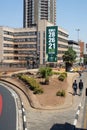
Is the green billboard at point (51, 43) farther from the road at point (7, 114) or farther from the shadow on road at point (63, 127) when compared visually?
the shadow on road at point (63, 127)

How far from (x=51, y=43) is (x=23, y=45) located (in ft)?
291

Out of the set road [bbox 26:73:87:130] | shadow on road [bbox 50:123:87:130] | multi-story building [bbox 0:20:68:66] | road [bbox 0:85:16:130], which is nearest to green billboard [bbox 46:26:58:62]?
road [bbox 0:85:16:130]

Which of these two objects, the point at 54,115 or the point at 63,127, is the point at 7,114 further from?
the point at 63,127

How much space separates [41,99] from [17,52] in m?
110

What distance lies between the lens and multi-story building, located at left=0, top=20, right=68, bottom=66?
131 m

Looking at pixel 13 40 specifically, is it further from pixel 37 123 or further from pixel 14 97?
pixel 37 123

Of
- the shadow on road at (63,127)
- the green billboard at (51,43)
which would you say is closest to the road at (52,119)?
the shadow on road at (63,127)

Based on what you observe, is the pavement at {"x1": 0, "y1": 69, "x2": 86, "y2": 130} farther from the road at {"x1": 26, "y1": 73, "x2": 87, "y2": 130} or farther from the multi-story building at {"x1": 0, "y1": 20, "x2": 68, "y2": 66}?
the multi-story building at {"x1": 0, "y1": 20, "x2": 68, "y2": 66}

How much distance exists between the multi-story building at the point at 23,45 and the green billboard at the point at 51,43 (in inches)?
2956

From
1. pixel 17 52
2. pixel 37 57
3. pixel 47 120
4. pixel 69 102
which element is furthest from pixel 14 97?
pixel 17 52

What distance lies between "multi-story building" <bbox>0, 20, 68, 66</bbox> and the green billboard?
75074 millimetres

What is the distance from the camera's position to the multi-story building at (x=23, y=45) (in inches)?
5148

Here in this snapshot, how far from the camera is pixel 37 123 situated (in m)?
21.2

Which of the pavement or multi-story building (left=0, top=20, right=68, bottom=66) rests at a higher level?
multi-story building (left=0, top=20, right=68, bottom=66)
